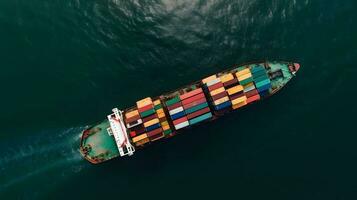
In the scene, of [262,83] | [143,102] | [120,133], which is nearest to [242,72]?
[262,83]

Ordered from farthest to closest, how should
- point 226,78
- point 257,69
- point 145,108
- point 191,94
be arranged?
point 257,69 < point 226,78 < point 191,94 < point 145,108

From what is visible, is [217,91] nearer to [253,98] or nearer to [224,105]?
[224,105]

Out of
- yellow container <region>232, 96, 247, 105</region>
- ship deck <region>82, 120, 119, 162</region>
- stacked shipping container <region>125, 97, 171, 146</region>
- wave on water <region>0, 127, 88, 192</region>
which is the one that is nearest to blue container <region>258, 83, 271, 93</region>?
yellow container <region>232, 96, 247, 105</region>

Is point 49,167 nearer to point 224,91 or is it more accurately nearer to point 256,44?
point 224,91

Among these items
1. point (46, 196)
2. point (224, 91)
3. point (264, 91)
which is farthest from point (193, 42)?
point (46, 196)

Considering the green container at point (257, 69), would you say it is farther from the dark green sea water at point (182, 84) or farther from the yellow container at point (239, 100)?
the yellow container at point (239, 100)

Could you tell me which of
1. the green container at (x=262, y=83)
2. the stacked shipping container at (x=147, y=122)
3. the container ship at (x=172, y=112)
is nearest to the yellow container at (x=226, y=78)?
the container ship at (x=172, y=112)

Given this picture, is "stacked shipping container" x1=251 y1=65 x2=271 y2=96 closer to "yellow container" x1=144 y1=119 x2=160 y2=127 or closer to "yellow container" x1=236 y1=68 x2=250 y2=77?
→ "yellow container" x1=236 y1=68 x2=250 y2=77
